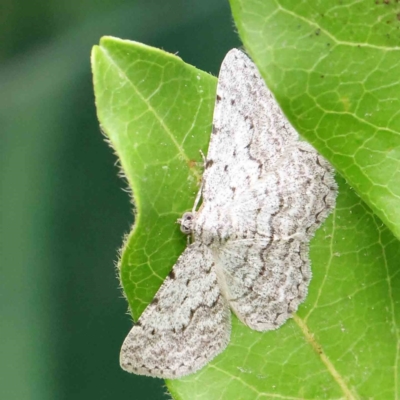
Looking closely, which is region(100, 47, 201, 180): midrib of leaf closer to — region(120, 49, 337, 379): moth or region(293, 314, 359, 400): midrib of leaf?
region(120, 49, 337, 379): moth

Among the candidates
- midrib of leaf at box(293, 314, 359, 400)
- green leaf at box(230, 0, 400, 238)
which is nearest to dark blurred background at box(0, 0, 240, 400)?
midrib of leaf at box(293, 314, 359, 400)

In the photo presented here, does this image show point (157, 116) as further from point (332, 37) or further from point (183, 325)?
point (183, 325)

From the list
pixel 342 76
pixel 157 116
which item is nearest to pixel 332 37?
pixel 342 76

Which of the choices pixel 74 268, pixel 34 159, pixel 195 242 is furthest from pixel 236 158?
pixel 34 159

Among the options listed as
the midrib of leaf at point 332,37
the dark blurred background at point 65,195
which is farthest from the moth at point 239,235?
the dark blurred background at point 65,195

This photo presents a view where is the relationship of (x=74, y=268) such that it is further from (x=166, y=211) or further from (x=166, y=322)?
(x=166, y=211)

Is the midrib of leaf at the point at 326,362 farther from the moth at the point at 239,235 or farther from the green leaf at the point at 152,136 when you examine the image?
the green leaf at the point at 152,136
